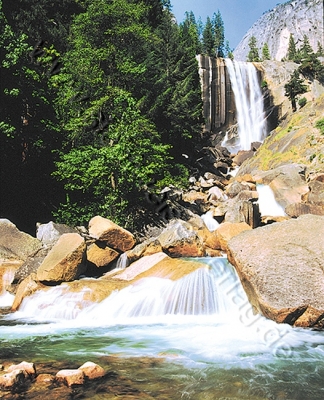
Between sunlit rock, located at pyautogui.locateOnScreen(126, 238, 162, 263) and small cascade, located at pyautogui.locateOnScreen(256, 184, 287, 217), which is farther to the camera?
small cascade, located at pyautogui.locateOnScreen(256, 184, 287, 217)

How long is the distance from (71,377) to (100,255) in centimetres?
886

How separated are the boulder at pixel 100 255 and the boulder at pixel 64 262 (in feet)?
5.76

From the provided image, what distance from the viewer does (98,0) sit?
2544 cm

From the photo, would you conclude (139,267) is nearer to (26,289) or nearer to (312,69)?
(26,289)

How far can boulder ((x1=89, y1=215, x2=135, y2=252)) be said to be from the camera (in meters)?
14.9

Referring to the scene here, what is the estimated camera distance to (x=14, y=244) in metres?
16.1

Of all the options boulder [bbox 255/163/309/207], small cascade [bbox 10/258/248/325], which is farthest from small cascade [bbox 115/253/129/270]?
boulder [bbox 255/163/309/207]

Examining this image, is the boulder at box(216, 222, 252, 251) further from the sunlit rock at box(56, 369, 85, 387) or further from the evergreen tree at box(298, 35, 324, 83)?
the evergreen tree at box(298, 35, 324, 83)

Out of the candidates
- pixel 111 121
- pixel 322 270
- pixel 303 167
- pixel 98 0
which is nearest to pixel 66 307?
pixel 322 270

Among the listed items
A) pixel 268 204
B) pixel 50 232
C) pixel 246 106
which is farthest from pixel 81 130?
pixel 246 106

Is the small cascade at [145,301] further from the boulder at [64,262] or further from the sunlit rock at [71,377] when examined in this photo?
the sunlit rock at [71,377]

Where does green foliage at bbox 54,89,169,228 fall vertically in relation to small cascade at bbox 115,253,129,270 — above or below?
above

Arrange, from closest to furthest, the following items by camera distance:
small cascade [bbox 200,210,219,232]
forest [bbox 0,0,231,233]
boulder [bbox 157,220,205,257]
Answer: boulder [bbox 157,220,205,257] < forest [bbox 0,0,231,233] < small cascade [bbox 200,210,219,232]

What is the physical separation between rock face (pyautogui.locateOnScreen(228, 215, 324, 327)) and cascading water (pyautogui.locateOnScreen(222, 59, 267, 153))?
133 feet
